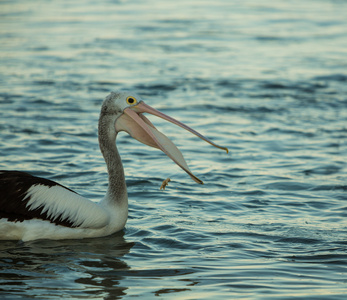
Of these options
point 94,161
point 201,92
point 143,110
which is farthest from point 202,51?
point 143,110

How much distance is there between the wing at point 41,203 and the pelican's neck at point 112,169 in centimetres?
26

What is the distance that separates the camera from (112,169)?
5.85 metres

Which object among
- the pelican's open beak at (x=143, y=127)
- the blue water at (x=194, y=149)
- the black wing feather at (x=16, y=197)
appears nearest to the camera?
the blue water at (x=194, y=149)

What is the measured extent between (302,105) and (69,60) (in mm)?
4935

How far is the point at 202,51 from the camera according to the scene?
46.4 ft

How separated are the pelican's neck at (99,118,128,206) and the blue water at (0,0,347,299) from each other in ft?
1.10

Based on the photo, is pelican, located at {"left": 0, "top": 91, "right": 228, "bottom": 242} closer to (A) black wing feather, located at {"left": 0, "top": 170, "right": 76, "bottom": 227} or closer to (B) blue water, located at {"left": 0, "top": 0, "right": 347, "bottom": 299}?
(A) black wing feather, located at {"left": 0, "top": 170, "right": 76, "bottom": 227}

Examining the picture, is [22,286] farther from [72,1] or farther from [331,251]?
[72,1]

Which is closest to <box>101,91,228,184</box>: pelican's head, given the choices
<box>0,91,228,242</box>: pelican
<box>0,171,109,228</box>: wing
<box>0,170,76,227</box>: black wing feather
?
<box>0,91,228,242</box>: pelican

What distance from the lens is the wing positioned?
17.3ft

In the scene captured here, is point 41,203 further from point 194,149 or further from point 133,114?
point 194,149

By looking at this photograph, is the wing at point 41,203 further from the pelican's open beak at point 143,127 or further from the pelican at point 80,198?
the pelican's open beak at point 143,127

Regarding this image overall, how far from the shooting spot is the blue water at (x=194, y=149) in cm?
493

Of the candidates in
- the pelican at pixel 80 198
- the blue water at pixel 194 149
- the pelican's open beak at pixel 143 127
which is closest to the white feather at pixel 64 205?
the pelican at pixel 80 198
